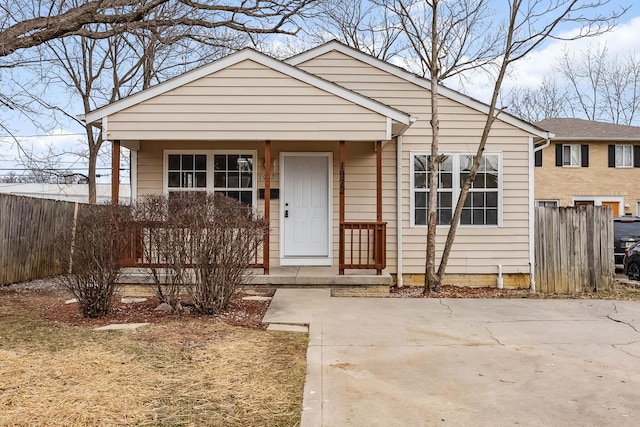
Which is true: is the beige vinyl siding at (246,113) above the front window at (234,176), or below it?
above

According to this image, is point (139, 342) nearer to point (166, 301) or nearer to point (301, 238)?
point (166, 301)

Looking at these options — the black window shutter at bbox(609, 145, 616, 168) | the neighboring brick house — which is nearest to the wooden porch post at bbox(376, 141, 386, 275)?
the neighboring brick house

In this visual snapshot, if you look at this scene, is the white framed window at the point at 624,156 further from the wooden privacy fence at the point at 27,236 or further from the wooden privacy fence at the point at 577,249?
the wooden privacy fence at the point at 27,236

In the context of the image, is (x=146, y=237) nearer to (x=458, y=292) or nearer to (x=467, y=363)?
(x=467, y=363)

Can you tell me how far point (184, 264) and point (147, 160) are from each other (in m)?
4.04

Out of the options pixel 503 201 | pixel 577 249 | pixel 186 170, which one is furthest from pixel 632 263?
pixel 186 170

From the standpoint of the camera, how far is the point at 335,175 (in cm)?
952

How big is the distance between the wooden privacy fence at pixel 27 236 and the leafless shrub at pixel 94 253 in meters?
3.02

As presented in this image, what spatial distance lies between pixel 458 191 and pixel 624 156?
15324mm

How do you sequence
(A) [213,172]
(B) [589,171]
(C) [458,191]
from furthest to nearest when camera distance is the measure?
(B) [589,171] → (C) [458,191] → (A) [213,172]

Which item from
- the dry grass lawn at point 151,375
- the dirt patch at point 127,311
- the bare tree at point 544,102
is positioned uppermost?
the bare tree at point 544,102

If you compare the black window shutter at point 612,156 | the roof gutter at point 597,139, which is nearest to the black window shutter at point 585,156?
the roof gutter at point 597,139

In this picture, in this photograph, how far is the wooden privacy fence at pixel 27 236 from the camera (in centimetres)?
909

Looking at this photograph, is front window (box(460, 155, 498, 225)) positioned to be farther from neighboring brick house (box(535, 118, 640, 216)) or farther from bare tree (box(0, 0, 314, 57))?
neighboring brick house (box(535, 118, 640, 216))
